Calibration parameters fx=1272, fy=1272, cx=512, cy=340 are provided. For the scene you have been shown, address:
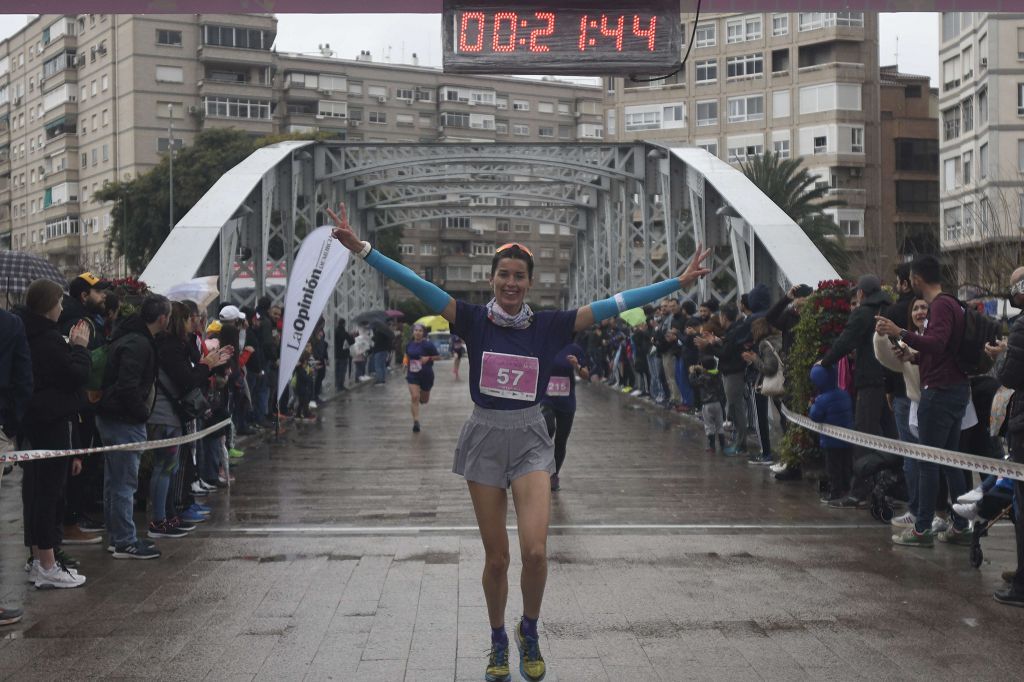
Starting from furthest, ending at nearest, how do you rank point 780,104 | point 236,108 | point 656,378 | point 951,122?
point 236,108, point 780,104, point 951,122, point 656,378

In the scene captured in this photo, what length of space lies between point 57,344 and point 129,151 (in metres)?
79.0

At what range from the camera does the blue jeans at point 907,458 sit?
9.05 meters

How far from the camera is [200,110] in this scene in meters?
84.2

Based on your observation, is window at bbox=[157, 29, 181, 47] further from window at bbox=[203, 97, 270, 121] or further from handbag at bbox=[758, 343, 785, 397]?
handbag at bbox=[758, 343, 785, 397]

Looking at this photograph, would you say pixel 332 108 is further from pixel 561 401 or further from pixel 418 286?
pixel 418 286

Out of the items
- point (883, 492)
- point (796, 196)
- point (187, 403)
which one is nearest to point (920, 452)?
point (883, 492)

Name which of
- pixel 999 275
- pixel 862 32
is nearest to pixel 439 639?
pixel 999 275

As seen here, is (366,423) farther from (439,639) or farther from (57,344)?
(439,639)

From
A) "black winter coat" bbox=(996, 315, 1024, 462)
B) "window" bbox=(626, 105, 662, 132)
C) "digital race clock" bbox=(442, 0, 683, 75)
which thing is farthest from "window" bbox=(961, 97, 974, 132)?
"black winter coat" bbox=(996, 315, 1024, 462)

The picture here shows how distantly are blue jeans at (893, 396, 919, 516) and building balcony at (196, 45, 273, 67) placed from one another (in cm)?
8041

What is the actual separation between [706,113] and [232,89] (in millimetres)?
32300

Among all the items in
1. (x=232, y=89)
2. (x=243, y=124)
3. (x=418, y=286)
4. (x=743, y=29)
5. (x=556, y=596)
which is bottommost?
(x=556, y=596)

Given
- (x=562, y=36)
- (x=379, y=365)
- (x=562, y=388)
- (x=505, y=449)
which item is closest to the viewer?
(x=505, y=449)

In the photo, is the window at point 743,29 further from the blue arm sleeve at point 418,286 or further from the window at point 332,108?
the blue arm sleeve at point 418,286
